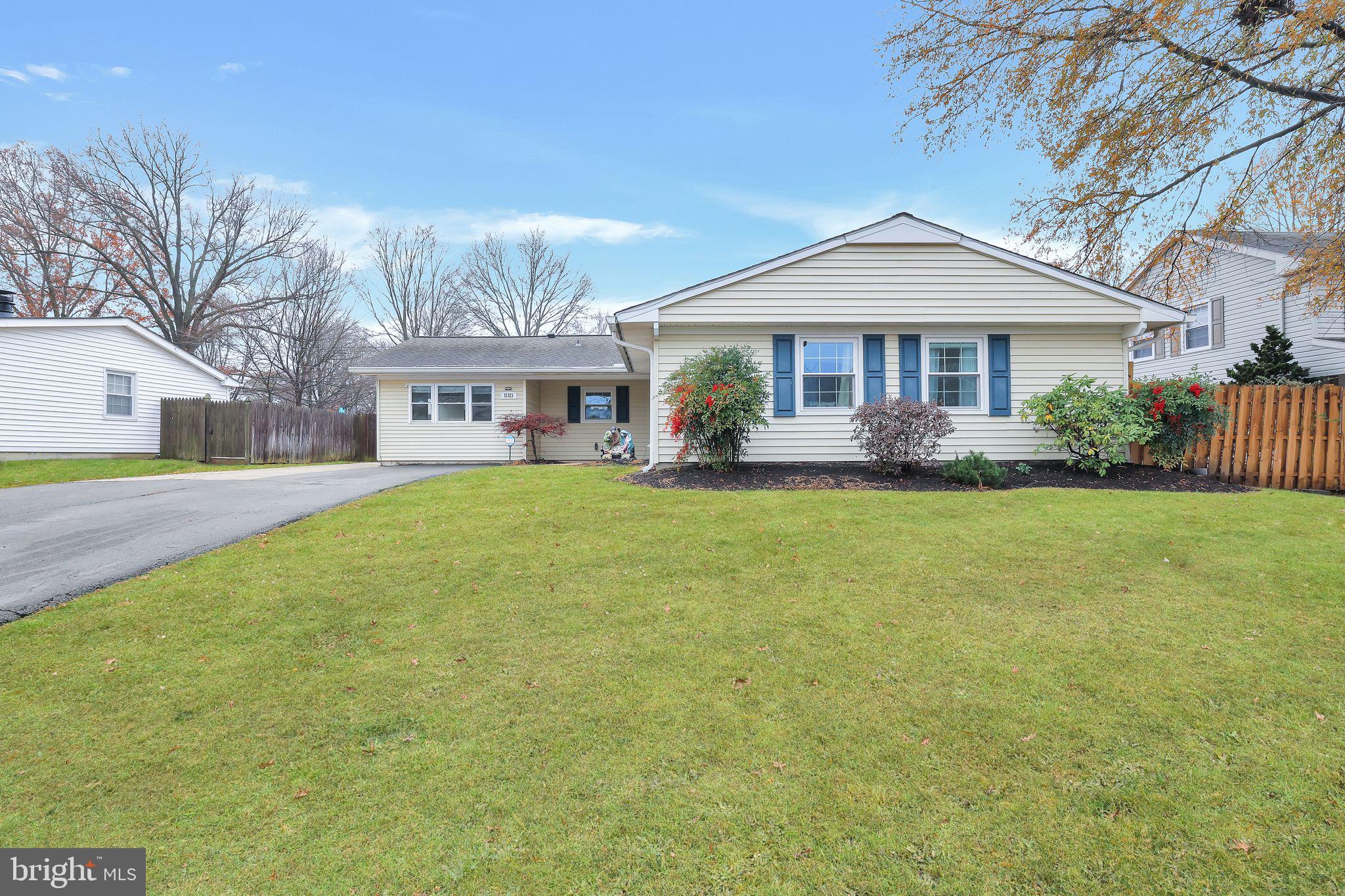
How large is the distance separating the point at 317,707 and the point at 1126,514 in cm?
832

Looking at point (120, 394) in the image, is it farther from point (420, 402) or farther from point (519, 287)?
point (519, 287)

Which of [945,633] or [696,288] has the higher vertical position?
[696,288]

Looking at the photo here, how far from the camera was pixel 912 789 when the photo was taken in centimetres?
261

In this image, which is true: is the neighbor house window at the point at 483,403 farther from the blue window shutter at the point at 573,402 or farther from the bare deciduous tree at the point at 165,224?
the bare deciduous tree at the point at 165,224

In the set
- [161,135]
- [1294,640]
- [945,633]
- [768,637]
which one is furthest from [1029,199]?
[161,135]

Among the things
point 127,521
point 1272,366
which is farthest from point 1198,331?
point 127,521

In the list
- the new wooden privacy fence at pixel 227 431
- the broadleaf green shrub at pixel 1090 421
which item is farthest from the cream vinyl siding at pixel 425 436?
the broadleaf green shrub at pixel 1090 421

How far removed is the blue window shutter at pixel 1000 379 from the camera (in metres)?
11.4

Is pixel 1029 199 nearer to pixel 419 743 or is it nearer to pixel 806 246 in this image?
pixel 806 246

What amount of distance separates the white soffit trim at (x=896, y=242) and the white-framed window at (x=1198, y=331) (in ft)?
32.0

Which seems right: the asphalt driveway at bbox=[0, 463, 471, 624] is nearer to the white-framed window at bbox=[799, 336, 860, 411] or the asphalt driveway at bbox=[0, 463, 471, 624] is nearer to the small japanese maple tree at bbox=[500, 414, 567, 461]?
the small japanese maple tree at bbox=[500, 414, 567, 461]

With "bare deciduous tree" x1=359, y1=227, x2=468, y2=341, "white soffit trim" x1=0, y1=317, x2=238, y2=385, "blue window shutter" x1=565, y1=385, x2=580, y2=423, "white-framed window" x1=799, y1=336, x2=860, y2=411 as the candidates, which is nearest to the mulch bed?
"white-framed window" x1=799, y1=336, x2=860, y2=411

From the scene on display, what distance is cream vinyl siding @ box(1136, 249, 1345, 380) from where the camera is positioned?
1524cm

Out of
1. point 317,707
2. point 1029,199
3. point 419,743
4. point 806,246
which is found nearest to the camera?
point 419,743
